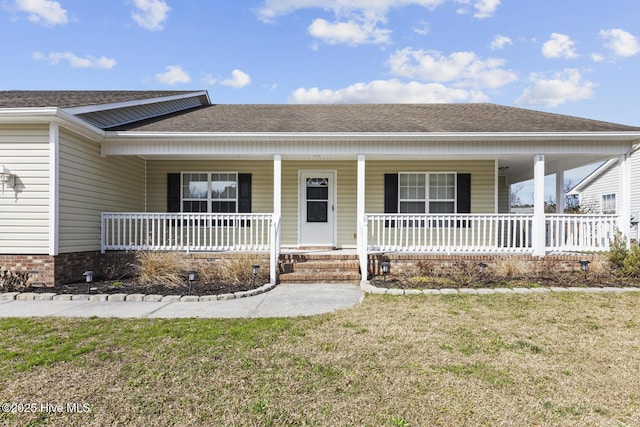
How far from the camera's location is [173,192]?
34.4 feet

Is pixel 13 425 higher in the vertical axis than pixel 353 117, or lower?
lower

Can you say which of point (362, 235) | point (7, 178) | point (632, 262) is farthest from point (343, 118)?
point (7, 178)

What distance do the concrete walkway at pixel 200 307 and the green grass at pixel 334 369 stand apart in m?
0.37

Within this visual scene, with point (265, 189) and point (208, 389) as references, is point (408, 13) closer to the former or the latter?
point (265, 189)

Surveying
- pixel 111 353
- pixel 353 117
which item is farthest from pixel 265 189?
pixel 111 353

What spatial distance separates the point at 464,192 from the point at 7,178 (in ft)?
34.6

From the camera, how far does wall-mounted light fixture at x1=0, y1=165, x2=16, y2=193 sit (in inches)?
273

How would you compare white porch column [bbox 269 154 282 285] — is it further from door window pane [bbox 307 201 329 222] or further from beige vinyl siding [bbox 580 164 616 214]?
beige vinyl siding [bbox 580 164 616 214]

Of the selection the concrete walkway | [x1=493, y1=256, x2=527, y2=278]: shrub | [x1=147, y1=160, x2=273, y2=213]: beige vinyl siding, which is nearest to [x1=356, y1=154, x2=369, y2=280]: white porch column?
the concrete walkway

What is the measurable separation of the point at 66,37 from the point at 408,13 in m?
12.1

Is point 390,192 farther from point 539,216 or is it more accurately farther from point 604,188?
point 604,188

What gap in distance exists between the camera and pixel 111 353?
147 inches

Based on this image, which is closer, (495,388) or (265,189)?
(495,388)

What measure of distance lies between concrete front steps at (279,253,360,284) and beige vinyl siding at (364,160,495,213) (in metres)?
2.61
